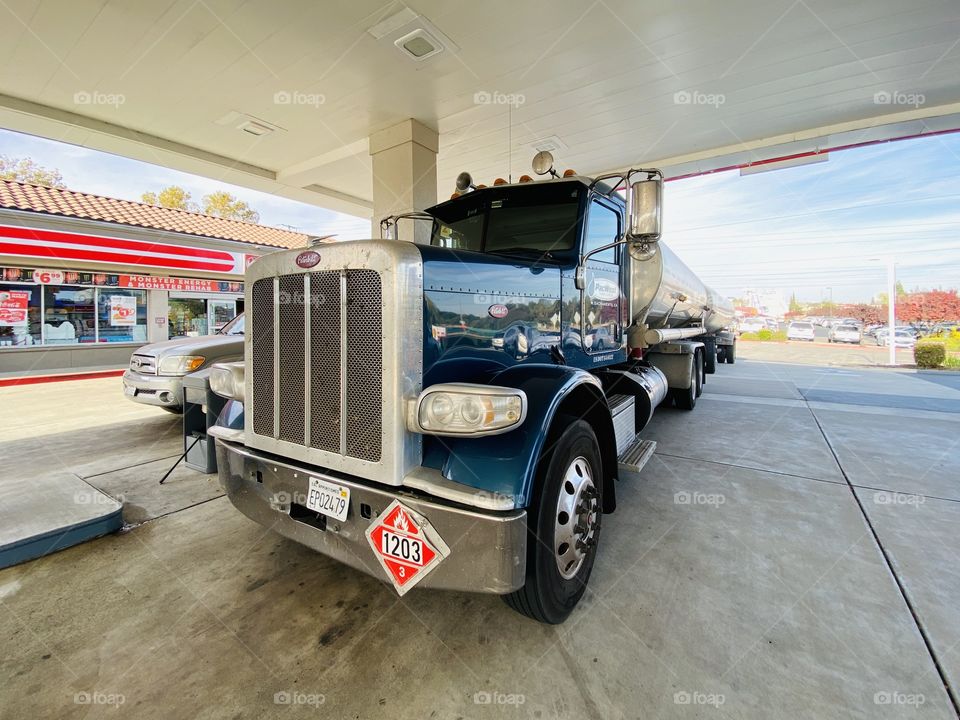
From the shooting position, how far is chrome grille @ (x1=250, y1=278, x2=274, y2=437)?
233cm

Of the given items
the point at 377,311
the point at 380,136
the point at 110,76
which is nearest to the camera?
the point at 377,311

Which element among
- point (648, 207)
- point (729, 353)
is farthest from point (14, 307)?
point (729, 353)

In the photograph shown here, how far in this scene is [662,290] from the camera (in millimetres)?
5207

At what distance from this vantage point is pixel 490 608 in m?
2.33

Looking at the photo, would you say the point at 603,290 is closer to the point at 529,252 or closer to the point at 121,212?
the point at 529,252

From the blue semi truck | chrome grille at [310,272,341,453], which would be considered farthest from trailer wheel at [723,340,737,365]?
chrome grille at [310,272,341,453]

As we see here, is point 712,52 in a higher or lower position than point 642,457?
higher

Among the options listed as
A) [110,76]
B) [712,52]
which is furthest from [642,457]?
[110,76]

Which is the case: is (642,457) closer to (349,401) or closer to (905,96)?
(349,401)

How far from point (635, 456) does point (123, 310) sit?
14.0 m

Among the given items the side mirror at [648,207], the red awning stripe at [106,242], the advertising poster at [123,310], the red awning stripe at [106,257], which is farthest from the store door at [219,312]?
the side mirror at [648,207]

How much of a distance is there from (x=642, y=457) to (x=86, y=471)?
5.08m

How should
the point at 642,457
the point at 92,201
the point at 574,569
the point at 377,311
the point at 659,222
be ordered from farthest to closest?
the point at 92,201 < the point at 642,457 < the point at 659,222 < the point at 574,569 < the point at 377,311

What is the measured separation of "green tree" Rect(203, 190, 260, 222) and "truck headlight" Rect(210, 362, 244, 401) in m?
29.0
